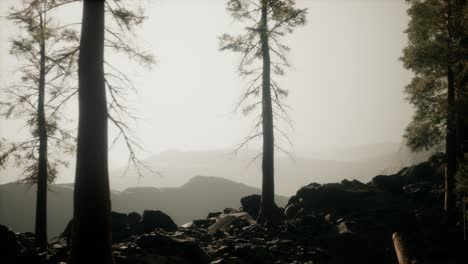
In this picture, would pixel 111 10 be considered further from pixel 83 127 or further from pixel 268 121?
pixel 268 121

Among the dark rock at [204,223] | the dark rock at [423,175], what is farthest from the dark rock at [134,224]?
the dark rock at [423,175]

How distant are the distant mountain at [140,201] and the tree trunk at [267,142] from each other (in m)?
45.7

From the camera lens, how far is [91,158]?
7.35m

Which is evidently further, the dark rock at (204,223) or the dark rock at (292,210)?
the dark rock at (292,210)

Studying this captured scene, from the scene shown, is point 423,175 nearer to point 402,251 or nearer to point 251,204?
point 251,204

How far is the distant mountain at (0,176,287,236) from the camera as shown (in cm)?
5869

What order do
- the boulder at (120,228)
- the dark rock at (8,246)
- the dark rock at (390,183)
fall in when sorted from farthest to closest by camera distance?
the dark rock at (390,183) < the boulder at (120,228) < the dark rock at (8,246)

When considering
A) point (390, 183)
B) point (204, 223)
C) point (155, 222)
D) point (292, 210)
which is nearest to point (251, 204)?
A: point (292, 210)

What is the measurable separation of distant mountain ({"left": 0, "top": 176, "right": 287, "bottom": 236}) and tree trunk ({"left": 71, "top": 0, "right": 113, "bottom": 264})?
49982 mm

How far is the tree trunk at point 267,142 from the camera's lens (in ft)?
48.6

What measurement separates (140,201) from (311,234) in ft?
206

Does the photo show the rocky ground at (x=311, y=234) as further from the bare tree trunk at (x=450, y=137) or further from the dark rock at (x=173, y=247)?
the bare tree trunk at (x=450, y=137)

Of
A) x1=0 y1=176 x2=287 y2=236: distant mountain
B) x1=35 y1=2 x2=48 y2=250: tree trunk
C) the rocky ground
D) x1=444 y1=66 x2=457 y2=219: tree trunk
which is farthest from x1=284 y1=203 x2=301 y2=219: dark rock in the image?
x1=0 y1=176 x2=287 y2=236: distant mountain

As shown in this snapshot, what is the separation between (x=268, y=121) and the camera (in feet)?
49.4
